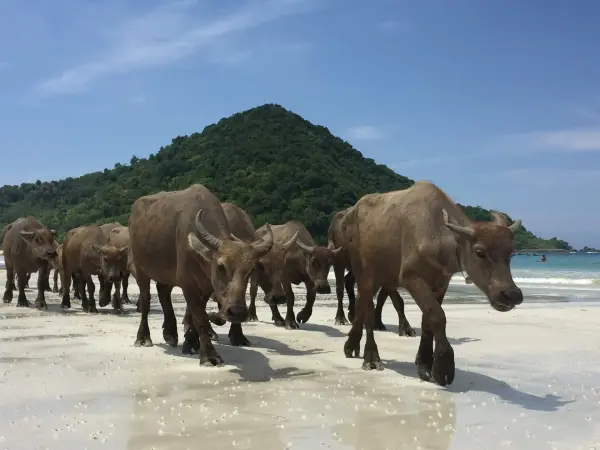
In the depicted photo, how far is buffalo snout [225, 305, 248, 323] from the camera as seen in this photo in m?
7.65

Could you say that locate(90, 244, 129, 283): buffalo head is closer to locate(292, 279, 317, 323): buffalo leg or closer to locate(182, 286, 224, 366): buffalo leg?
locate(292, 279, 317, 323): buffalo leg

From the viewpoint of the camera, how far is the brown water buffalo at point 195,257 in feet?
26.6

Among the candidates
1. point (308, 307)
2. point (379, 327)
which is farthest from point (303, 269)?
point (379, 327)

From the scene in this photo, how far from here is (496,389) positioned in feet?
25.7

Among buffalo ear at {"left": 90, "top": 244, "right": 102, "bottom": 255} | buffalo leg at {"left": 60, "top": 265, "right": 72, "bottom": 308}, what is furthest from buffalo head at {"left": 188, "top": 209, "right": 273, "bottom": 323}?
buffalo leg at {"left": 60, "top": 265, "right": 72, "bottom": 308}

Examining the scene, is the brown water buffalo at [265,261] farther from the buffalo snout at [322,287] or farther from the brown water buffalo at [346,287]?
the brown water buffalo at [346,287]

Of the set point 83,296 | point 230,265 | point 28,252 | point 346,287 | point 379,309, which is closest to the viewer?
point 230,265

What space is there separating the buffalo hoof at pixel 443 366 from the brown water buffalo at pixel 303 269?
18.1 ft

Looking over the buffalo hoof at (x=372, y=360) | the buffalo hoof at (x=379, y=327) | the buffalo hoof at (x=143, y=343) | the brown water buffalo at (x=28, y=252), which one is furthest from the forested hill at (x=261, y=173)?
the buffalo hoof at (x=372, y=360)

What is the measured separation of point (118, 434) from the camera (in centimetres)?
573

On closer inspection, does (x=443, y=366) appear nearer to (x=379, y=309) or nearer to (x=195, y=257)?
(x=195, y=257)

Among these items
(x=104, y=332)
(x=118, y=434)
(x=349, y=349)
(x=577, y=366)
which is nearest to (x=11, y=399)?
(x=118, y=434)

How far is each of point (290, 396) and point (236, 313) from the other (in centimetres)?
116

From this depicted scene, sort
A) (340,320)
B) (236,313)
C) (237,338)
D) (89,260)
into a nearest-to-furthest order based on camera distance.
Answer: (236,313) < (237,338) < (340,320) < (89,260)
